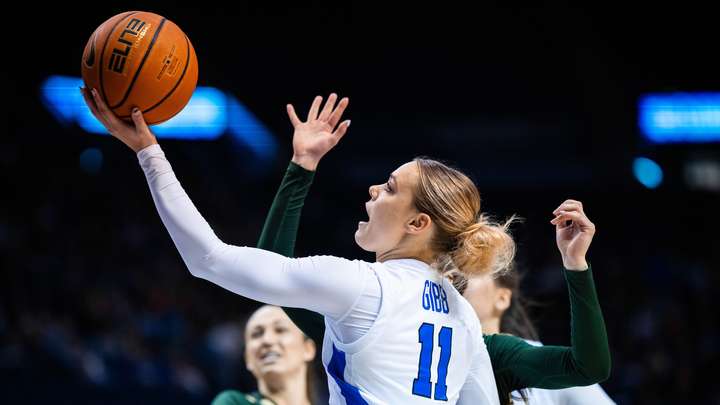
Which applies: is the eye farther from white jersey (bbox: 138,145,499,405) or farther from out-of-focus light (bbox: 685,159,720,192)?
out-of-focus light (bbox: 685,159,720,192)

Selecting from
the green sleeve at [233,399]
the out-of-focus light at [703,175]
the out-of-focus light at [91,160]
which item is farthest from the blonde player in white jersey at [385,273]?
the out-of-focus light at [703,175]

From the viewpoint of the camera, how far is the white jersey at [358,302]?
207 cm

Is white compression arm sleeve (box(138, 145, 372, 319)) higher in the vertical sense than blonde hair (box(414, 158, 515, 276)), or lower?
lower

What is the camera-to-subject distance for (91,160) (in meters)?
13.2

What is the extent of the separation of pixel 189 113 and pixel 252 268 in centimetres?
1098

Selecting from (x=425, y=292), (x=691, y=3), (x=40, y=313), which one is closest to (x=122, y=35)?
(x=425, y=292)

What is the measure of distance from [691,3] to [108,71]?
8.71m

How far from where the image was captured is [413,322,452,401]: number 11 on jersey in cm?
223

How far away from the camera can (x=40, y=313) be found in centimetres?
952

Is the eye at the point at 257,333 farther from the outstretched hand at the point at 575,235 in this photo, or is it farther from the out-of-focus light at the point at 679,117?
the out-of-focus light at the point at 679,117

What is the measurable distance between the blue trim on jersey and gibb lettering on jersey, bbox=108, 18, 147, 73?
0.96 metres

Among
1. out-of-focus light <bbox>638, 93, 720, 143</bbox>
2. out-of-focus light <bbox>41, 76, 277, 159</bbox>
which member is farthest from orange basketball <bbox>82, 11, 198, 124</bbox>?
out-of-focus light <bbox>41, 76, 277, 159</bbox>

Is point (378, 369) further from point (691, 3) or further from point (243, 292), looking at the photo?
point (691, 3)

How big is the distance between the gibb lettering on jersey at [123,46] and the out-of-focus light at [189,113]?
10021 mm
